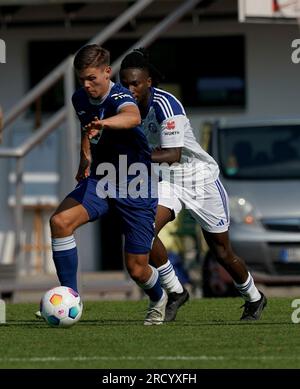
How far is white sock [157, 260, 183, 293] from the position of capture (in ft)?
38.7

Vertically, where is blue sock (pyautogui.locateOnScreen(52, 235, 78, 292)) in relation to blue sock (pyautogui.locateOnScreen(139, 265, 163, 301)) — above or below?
above

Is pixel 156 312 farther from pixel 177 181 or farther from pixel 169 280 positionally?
pixel 177 181

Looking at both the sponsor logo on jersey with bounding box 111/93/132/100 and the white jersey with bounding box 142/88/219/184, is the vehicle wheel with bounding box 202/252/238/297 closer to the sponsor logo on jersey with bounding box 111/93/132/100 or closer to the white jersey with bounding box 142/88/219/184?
the white jersey with bounding box 142/88/219/184

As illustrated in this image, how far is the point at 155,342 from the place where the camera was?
10.0m

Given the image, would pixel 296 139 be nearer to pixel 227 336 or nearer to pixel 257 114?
pixel 257 114

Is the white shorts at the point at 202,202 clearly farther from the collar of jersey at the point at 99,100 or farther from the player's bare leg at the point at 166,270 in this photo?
the collar of jersey at the point at 99,100

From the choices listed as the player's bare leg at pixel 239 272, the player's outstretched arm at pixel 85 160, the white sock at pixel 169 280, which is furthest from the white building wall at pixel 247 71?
the player's outstretched arm at pixel 85 160

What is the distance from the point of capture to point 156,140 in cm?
1156

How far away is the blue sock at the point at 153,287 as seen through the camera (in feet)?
37.1

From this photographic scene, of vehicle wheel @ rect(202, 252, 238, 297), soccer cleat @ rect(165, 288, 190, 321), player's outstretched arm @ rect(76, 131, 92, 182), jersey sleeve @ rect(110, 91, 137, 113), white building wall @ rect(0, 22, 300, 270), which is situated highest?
white building wall @ rect(0, 22, 300, 270)

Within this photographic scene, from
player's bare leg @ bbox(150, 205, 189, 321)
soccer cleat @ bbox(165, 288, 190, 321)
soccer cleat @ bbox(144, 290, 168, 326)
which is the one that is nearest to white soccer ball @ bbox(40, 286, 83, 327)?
soccer cleat @ bbox(144, 290, 168, 326)

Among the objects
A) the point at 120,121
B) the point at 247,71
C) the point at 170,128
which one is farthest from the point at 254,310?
the point at 247,71
